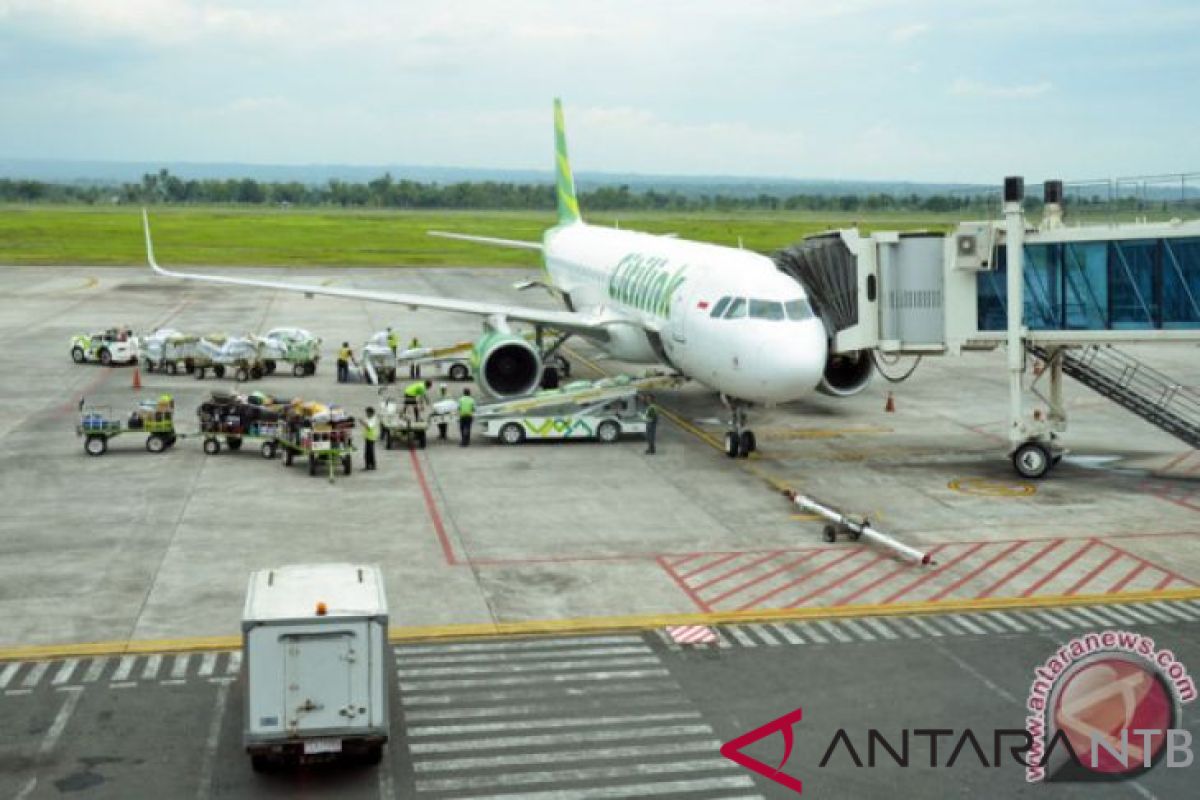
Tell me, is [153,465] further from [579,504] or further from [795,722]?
[795,722]

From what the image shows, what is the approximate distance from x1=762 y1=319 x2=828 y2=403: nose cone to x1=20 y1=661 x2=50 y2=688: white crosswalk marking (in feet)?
59.3

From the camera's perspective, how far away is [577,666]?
816 inches

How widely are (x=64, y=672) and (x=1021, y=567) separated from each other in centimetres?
1662

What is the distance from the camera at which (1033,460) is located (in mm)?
34125

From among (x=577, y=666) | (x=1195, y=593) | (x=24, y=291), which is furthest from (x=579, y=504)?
(x=24, y=291)

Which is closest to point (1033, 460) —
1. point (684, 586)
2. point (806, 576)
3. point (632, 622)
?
point (806, 576)

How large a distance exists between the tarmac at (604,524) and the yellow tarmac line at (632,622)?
0.06 meters

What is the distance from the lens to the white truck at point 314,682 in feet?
53.5

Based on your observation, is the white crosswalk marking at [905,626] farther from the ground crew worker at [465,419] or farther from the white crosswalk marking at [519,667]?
the ground crew worker at [465,419]

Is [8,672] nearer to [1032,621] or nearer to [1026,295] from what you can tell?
[1032,621]

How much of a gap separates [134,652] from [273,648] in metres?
5.79

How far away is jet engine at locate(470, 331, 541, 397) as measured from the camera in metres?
42.9

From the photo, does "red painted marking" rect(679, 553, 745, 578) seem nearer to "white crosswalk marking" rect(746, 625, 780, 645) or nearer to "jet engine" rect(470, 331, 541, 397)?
"white crosswalk marking" rect(746, 625, 780, 645)

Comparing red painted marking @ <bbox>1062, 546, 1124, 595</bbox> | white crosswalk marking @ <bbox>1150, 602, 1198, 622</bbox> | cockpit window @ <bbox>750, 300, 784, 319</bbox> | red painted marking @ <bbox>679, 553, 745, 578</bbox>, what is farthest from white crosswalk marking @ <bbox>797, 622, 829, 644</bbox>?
cockpit window @ <bbox>750, 300, 784, 319</bbox>
